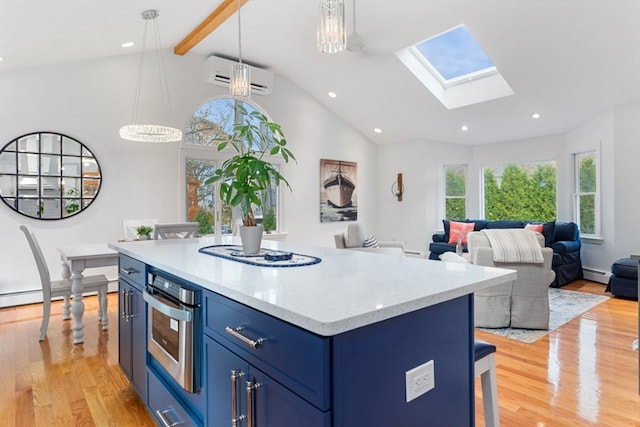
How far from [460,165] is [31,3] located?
7.11m

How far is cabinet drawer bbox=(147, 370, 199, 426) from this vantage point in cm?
159

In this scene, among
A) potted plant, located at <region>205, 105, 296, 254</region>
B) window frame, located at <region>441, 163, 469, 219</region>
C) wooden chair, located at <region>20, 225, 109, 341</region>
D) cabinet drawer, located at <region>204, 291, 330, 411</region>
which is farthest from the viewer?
window frame, located at <region>441, 163, 469, 219</region>

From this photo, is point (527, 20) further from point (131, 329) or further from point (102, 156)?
point (102, 156)

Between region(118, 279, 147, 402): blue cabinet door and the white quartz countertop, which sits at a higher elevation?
the white quartz countertop

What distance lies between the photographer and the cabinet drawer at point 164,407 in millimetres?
1590

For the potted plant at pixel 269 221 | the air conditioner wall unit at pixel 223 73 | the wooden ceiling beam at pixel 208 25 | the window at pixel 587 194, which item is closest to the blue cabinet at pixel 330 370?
the wooden ceiling beam at pixel 208 25

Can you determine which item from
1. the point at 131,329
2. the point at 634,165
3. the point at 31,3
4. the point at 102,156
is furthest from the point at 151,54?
the point at 634,165

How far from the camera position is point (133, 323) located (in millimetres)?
2172

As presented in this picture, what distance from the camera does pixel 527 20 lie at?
13.3ft

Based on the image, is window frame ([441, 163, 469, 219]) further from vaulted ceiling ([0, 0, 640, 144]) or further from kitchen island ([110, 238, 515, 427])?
kitchen island ([110, 238, 515, 427])

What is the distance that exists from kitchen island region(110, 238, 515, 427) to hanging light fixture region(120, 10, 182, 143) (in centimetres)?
311

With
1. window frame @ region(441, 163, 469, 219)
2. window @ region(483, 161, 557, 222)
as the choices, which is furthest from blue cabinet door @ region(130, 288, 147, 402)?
window @ region(483, 161, 557, 222)

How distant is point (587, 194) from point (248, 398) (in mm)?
6747

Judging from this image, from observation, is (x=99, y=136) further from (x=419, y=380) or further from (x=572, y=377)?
(x=572, y=377)
